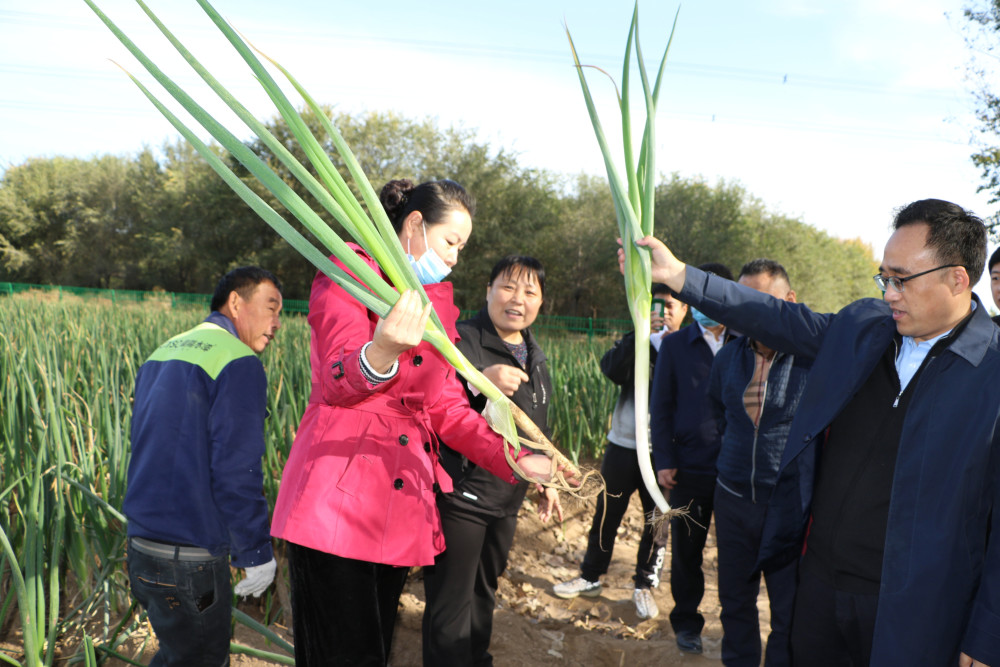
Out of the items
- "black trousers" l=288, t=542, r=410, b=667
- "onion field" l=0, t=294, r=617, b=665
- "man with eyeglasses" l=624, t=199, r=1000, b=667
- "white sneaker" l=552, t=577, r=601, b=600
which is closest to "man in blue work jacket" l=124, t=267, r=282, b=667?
"onion field" l=0, t=294, r=617, b=665

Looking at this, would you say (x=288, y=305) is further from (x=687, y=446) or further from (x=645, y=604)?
(x=687, y=446)

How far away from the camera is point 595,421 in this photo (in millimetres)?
5137

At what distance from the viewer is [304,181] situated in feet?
3.91

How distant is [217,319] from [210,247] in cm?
3053

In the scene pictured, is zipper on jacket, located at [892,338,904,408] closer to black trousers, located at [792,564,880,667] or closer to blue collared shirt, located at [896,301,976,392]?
blue collared shirt, located at [896,301,976,392]

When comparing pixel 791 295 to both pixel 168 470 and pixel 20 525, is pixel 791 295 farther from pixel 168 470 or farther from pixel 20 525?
pixel 20 525

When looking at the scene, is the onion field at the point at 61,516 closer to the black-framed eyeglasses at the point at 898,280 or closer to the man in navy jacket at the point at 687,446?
the man in navy jacket at the point at 687,446

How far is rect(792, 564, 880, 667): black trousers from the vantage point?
5.84 ft

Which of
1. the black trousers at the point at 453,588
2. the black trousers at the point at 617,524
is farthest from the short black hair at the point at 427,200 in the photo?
the black trousers at the point at 617,524

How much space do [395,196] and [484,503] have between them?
1054 millimetres

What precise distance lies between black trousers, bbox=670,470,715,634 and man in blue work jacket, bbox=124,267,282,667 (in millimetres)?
2025

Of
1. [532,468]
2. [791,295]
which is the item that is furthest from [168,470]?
[791,295]

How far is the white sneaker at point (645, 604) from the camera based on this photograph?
11.2 ft

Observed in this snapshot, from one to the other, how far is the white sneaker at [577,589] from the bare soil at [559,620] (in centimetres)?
4
